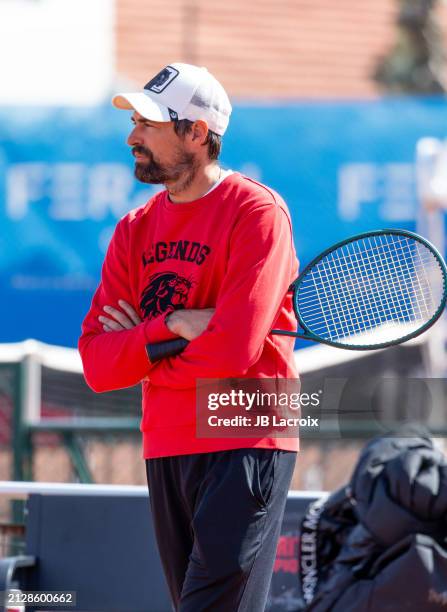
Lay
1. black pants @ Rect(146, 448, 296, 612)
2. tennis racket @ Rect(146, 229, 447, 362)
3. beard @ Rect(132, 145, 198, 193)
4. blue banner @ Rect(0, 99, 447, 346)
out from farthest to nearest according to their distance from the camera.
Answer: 1. blue banner @ Rect(0, 99, 447, 346)
2. tennis racket @ Rect(146, 229, 447, 362)
3. beard @ Rect(132, 145, 198, 193)
4. black pants @ Rect(146, 448, 296, 612)

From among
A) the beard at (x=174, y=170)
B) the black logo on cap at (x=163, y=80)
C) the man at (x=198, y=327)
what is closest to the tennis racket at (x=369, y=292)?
the man at (x=198, y=327)

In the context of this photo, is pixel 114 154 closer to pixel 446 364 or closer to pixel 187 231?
pixel 446 364

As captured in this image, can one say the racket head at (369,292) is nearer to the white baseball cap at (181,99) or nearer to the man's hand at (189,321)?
the man's hand at (189,321)

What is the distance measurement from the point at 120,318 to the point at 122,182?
4.34 metres

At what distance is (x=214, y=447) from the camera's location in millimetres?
3174

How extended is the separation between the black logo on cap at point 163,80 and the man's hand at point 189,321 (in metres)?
0.62

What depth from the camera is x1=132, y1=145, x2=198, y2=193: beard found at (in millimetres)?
3352

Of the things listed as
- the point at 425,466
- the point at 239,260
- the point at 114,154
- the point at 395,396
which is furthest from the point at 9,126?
the point at 239,260

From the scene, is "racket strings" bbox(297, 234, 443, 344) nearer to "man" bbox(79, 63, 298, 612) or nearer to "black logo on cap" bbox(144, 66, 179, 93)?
"man" bbox(79, 63, 298, 612)

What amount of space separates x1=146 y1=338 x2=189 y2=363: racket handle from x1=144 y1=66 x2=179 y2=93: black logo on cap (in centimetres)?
70

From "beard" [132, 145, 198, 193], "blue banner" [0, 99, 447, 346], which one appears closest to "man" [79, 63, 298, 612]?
"beard" [132, 145, 198, 193]

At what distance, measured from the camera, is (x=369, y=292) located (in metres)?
3.62

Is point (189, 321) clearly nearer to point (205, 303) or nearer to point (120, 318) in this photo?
point (205, 303)

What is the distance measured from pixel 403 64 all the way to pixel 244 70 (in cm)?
237
